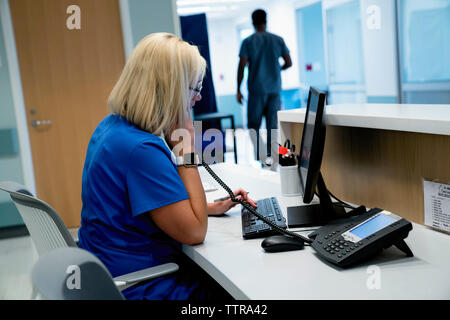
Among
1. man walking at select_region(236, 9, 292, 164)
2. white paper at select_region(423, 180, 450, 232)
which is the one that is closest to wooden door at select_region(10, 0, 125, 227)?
man walking at select_region(236, 9, 292, 164)

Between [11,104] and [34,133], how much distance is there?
0.88 feet

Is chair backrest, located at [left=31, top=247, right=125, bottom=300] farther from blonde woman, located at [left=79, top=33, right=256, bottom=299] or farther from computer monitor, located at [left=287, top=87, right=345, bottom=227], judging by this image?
computer monitor, located at [left=287, top=87, right=345, bottom=227]

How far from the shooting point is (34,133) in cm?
350

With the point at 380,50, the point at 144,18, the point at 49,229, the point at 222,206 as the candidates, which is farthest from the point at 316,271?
the point at 380,50

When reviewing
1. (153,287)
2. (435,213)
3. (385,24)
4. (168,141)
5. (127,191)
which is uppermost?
(385,24)

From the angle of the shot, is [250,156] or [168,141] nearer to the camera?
[168,141]

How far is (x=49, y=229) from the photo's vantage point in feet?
3.82

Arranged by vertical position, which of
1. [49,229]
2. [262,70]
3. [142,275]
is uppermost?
[262,70]

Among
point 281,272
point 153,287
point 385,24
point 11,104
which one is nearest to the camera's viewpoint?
point 281,272

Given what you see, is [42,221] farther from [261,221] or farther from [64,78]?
[64,78]

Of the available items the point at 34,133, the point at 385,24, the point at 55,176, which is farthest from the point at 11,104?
the point at 385,24

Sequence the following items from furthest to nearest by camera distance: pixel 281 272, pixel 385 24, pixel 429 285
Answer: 1. pixel 385 24
2. pixel 281 272
3. pixel 429 285

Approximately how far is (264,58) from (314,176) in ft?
10.8

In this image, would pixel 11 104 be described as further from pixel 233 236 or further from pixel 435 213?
pixel 435 213
